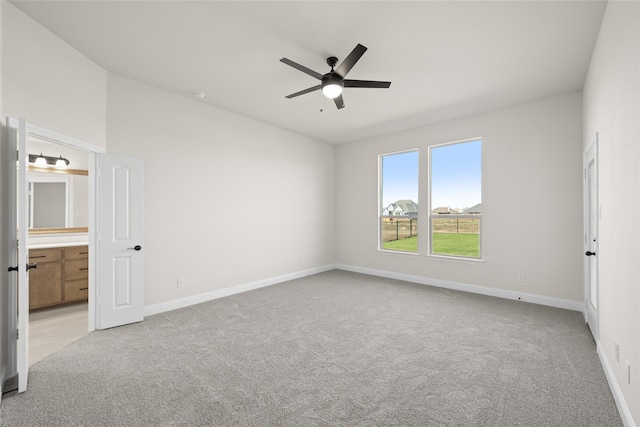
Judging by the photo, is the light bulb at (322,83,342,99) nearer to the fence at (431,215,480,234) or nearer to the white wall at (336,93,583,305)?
the white wall at (336,93,583,305)

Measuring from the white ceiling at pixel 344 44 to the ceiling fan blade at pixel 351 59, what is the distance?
30 centimetres

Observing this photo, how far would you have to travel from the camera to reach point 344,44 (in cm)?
291

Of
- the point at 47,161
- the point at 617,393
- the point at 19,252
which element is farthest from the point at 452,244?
the point at 47,161

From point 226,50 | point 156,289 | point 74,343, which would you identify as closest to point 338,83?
point 226,50

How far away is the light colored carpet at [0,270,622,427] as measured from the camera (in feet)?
6.38

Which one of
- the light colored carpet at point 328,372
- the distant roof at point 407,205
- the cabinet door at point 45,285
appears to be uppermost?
the distant roof at point 407,205

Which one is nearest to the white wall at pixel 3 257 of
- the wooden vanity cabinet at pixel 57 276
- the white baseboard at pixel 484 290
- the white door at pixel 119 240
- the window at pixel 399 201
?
the white door at pixel 119 240

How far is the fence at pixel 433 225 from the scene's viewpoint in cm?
509

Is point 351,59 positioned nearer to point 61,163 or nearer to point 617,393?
point 617,393

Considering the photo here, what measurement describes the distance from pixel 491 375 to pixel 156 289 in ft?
13.2

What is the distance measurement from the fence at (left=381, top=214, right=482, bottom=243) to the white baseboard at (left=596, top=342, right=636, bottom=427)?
105 inches

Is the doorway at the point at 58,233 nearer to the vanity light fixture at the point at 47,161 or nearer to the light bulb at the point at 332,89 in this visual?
the vanity light fixture at the point at 47,161

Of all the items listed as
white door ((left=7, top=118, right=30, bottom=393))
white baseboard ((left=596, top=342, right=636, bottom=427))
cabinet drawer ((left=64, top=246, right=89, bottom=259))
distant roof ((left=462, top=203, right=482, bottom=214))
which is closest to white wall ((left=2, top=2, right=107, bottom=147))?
white door ((left=7, top=118, right=30, bottom=393))

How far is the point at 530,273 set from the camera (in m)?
4.42
